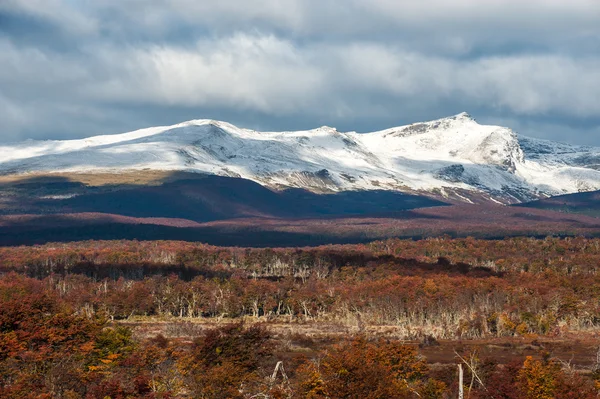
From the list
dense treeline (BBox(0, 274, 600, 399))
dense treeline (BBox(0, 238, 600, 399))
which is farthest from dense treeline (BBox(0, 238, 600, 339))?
dense treeline (BBox(0, 274, 600, 399))

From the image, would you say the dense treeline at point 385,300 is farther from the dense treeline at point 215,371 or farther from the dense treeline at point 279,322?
the dense treeline at point 215,371

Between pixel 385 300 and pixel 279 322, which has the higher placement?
pixel 385 300

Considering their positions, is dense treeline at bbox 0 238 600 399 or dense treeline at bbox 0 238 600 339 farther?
dense treeline at bbox 0 238 600 339

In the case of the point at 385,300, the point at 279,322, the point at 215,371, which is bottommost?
the point at 279,322

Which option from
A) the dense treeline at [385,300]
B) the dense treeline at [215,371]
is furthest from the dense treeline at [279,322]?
the dense treeline at [385,300]

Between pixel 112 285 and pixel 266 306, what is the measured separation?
3994 cm

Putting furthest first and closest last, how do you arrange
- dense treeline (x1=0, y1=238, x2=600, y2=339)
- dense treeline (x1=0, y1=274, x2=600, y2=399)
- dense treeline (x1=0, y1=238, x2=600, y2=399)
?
dense treeline (x1=0, y1=238, x2=600, y2=339)
dense treeline (x1=0, y1=238, x2=600, y2=399)
dense treeline (x1=0, y1=274, x2=600, y2=399)

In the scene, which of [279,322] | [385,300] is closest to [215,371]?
[279,322]

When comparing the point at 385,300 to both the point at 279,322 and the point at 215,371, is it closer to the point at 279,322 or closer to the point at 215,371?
the point at 279,322

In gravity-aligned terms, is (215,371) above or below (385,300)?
above

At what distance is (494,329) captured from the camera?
13050cm

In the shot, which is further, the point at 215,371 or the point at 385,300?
the point at 385,300

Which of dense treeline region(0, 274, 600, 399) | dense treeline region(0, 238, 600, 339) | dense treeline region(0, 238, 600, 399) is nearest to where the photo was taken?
dense treeline region(0, 274, 600, 399)

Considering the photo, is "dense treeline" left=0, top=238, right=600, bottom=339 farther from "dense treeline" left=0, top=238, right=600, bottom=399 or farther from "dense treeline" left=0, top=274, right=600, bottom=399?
"dense treeline" left=0, top=274, right=600, bottom=399
